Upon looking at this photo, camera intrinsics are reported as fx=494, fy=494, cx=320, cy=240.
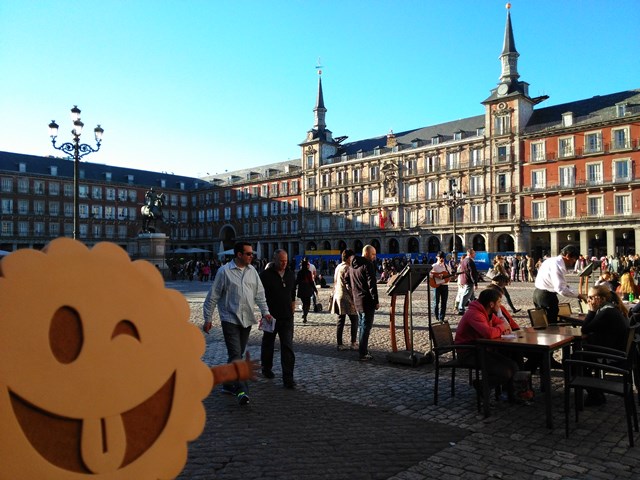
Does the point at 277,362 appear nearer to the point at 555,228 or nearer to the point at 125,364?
the point at 125,364

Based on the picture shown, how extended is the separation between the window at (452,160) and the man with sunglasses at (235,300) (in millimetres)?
43222

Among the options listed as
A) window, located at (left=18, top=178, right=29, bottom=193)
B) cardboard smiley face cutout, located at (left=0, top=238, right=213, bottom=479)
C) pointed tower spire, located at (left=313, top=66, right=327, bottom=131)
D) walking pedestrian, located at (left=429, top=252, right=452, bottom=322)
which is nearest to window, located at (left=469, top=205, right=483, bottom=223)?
pointed tower spire, located at (left=313, top=66, right=327, bottom=131)

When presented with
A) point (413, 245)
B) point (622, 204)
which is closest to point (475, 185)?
point (413, 245)

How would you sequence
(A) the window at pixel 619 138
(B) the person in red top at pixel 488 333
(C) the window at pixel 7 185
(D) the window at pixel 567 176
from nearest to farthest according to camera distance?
(B) the person in red top at pixel 488 333 < (A) the window at pixel 619 138 < (D) the window at pixel 567 176 < (C) the window at pixel 7 185

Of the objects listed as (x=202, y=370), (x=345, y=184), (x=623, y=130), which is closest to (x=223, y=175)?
(x=345, y=184)

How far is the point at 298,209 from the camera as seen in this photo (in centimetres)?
5872

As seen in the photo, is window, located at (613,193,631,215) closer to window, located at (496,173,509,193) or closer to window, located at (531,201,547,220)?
window, located at (531,201,547,220)

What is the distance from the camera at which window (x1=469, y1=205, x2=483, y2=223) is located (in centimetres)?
4417

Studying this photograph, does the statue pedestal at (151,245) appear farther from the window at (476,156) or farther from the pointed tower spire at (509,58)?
the pointed tower spire at (509,58)

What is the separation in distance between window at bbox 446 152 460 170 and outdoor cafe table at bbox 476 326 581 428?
4258cm

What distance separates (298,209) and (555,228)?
94.8 feet

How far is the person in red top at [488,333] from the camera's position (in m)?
4.77

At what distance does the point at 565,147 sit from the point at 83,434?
145 feet

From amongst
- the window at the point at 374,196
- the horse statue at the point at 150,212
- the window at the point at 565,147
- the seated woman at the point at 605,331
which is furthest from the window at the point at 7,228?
the seated woman at the point at 605,331
